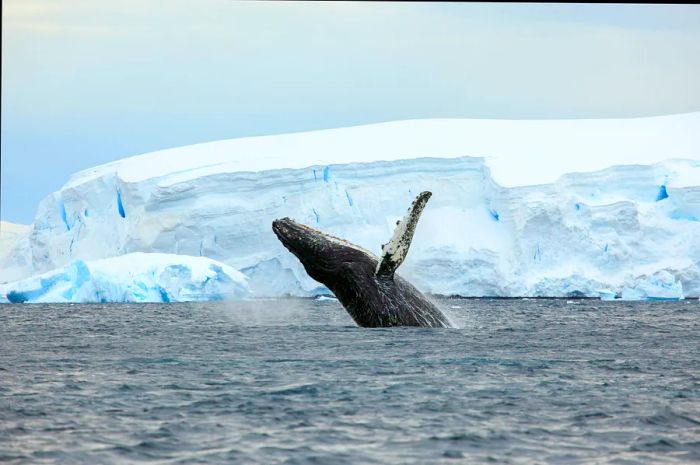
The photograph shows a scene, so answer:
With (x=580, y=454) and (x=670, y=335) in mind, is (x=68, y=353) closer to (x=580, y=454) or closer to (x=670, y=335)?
(x=580, y=454)

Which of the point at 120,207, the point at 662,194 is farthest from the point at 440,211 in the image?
the point at 120,207

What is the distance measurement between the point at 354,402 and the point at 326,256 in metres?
4.33

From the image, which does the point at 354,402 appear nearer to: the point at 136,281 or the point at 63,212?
the point at 136,281

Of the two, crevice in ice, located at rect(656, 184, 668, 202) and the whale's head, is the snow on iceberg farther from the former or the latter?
the whale's head

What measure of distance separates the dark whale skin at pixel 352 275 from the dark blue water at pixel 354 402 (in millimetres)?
317

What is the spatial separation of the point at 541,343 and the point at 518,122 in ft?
130

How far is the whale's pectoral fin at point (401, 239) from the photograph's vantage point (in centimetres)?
1145

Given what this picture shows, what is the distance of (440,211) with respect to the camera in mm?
41625

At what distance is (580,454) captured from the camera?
19.7 ft

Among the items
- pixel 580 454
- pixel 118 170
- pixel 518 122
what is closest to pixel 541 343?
pixel 580 454

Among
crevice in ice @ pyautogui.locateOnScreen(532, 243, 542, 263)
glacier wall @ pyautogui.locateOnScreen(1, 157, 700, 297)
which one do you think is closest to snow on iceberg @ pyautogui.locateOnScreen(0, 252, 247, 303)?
glacier wall @ pyautogui.locateOnScreen(1, 157, 700, 297)

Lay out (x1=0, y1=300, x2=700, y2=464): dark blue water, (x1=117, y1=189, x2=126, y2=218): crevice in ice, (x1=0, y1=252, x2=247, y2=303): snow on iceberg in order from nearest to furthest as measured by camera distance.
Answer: (x1=0, y1=300, x2=700, y2=464): dark blue water, (x1=0, y1=252, x2=247, y2=303): snow on iceberg, (x1=117, y1=189, x2=126, y2=218): crevice in ice

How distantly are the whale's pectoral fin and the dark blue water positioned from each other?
0.93 meters

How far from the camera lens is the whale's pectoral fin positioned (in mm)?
11453
